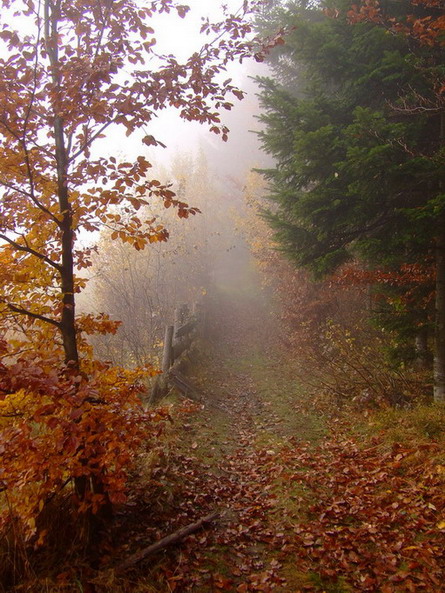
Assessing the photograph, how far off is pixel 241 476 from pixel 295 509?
124 cm

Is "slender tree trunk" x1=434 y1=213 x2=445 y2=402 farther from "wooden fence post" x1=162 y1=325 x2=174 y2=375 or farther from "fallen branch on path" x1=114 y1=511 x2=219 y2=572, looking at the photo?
"wooden fence post" x1=162 y1=325 x2=174 y2=375

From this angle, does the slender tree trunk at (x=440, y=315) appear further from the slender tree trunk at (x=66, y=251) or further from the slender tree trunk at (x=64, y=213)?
the slender tree trunk at (x=64, y=213)

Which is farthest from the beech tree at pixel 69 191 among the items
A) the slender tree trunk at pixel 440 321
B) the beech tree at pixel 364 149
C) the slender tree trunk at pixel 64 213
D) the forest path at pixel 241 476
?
the slender tree trunk at pixel 440 321

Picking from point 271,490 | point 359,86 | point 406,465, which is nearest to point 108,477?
point 271,490

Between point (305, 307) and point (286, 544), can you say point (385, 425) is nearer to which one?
point (286, 544)

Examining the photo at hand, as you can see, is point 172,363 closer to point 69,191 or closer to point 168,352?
point 168,352

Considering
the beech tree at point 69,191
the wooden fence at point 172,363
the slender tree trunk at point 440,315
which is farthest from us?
the wooden fence at point 172,363

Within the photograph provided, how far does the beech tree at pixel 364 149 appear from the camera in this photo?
255 inches

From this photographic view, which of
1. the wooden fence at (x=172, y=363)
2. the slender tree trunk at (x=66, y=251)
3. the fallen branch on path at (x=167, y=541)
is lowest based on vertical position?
the fallen branch on path at (x=167, y=541)

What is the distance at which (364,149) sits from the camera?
623 centimetres

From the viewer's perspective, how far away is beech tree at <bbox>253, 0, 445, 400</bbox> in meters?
6.47

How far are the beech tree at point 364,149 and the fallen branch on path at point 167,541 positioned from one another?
4.97m

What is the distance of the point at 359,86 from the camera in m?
7.70

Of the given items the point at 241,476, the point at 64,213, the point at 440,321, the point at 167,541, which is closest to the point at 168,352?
the point at 241,476
